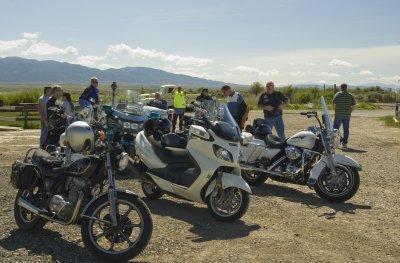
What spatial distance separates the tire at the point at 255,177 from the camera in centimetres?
900

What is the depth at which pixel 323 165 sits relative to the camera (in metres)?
7.95

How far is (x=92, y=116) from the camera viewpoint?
6.98m

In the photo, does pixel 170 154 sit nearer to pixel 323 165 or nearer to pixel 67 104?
pixel 323 165

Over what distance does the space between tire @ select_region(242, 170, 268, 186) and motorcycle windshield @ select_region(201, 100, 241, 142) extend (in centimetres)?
233

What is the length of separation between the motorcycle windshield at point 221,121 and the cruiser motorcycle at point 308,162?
1766mm

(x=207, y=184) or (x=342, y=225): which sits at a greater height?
(x=207, y=184)

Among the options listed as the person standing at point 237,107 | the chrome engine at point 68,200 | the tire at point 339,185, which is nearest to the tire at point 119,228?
the chrome engine at point 68,200

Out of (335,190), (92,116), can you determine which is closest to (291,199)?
(335,190)

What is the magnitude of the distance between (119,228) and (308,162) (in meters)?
4.25

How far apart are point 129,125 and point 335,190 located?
4303 millimetres

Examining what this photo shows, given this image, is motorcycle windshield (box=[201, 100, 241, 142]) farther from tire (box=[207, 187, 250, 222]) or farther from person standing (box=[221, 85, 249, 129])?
person standing (box=[221, 85, 249, 129])

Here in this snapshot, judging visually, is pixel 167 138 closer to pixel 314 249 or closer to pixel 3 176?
pixel 314 249

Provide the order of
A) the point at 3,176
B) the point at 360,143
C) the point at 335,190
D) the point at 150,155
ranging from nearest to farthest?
the point at 150,155
the point at 335,190
the point at 3,176
the point at 360,143

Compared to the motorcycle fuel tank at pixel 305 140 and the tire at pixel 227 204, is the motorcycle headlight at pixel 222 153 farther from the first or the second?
the motorcycle fuel tank at pixel 305 140
